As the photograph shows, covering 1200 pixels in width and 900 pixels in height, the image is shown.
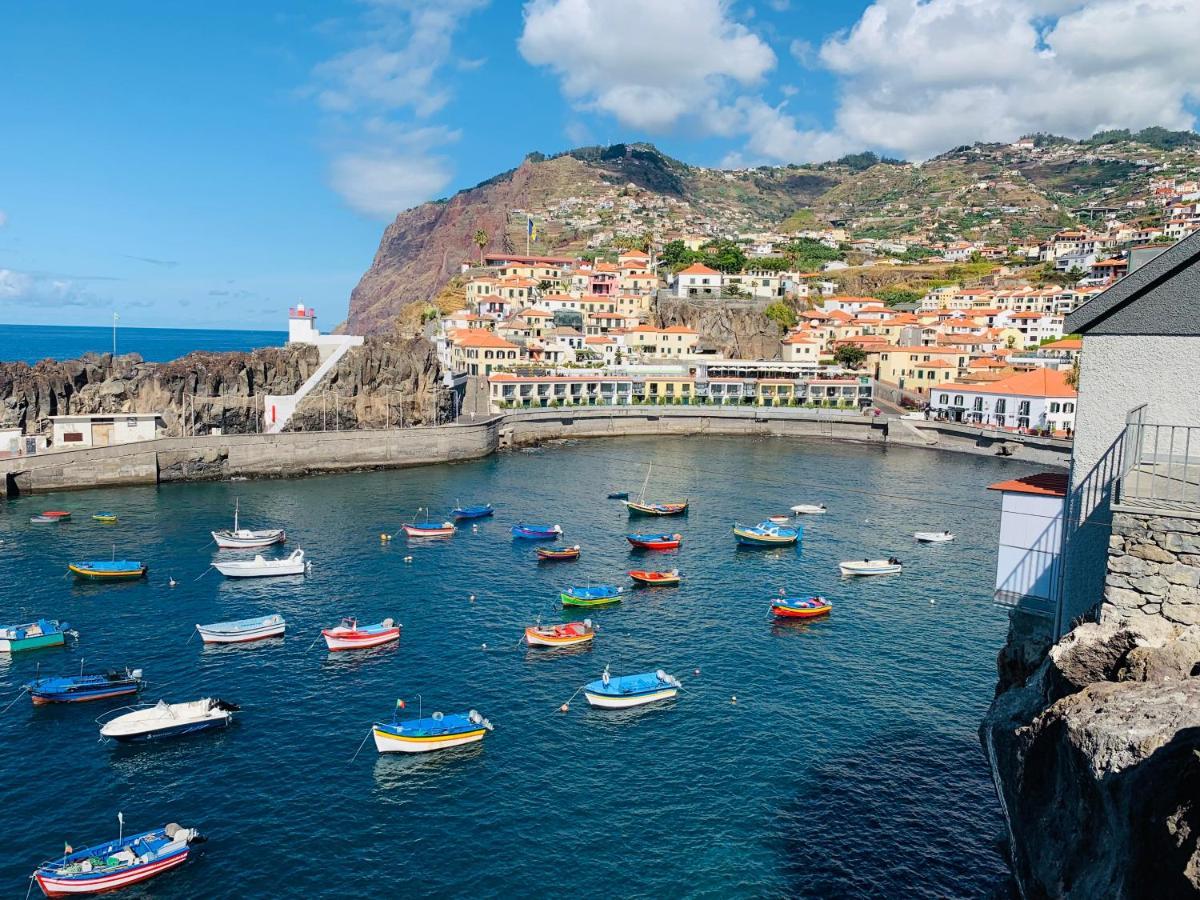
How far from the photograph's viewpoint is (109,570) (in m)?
51.2

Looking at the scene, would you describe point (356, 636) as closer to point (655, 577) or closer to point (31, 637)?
point (31, 637)

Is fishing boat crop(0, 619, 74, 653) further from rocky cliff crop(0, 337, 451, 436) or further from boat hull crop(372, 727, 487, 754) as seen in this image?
rocky cliff crop(0, 337, 451, 436)

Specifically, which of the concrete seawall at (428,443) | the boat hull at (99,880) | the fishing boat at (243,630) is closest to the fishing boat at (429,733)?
the boat hull at (99,880)

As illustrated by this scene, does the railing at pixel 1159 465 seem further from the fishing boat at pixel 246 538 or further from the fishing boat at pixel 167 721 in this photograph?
the fishing boat at pixel 246 538

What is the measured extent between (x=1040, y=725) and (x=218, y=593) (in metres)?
47.3

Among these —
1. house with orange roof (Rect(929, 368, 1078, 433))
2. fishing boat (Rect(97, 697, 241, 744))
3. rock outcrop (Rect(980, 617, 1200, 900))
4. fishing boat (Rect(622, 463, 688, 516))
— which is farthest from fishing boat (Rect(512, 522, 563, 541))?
house with orange roof (Rect(929, 368, 1078, 433))

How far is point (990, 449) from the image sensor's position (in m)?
101

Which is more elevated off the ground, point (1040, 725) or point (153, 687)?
point (1040, 725)

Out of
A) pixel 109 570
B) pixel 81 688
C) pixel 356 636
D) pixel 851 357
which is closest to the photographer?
pixel 81 688

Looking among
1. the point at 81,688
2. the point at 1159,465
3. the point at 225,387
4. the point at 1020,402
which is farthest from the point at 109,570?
the point at 1020,402

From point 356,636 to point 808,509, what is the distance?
142 ft

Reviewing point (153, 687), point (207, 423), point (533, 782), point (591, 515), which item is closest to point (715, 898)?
point (533, 782)

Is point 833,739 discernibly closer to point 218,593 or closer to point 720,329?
point 218,593

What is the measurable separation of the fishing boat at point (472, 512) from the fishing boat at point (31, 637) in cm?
3067
